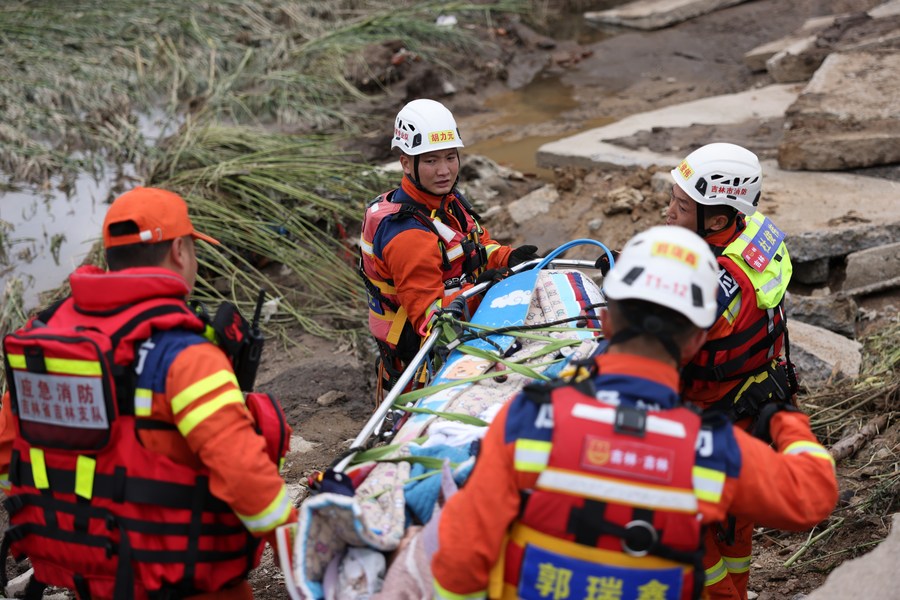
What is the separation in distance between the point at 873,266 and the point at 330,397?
3.50m

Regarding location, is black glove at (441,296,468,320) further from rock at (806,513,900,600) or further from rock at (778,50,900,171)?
rock at (778,50,900,171)

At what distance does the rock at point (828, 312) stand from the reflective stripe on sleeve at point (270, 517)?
385 centimetres

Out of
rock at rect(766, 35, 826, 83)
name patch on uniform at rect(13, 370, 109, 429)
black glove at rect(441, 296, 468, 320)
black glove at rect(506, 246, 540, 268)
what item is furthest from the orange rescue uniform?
rock at rect(766, 35, 826, 83)

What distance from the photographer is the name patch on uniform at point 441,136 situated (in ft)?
12.9

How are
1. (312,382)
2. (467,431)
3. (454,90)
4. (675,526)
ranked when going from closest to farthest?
(675,526) → (467,431) → (312,382) → (454,90)

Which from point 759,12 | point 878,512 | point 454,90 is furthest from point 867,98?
point 759,12

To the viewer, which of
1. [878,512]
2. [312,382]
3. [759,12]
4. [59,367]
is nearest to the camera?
[59,367]

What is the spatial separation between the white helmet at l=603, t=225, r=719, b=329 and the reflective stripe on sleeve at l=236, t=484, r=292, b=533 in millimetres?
1019

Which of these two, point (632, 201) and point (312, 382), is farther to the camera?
point (632, 201)

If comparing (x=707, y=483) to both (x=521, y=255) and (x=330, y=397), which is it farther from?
(x=330, y=397)

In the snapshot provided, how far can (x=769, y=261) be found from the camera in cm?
307

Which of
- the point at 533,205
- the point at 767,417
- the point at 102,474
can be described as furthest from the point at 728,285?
the point at 533,205

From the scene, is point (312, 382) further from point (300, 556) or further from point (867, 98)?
point (867, 98)

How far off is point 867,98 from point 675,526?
20.4 feet
